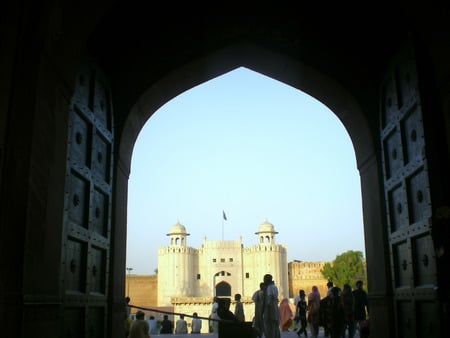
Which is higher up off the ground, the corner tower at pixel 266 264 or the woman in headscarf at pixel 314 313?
the corner tower at pixel 266 264

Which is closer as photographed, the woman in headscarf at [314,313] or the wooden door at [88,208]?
the wooden door at [88,208]

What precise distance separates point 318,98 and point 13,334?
4.81 m

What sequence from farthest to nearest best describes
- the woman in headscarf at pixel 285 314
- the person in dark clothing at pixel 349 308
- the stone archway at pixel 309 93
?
the woman in headscarf at pixel 285 314 → the person in dark clothing at pixel 349 308 → the stone archway at pixel 309 93

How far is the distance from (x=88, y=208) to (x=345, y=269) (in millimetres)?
52108

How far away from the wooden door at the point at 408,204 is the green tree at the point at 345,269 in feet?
164

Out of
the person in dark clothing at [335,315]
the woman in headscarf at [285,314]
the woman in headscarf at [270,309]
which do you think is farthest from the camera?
the woman in headscarf at [285,314]

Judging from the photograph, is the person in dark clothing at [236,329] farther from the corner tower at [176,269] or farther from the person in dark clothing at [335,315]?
the corner tower at [176,269]

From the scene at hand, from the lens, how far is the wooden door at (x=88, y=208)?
4.69 meters

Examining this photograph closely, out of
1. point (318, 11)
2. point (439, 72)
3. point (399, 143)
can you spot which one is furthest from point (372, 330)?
point (318, 11)

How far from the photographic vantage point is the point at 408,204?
5.18m

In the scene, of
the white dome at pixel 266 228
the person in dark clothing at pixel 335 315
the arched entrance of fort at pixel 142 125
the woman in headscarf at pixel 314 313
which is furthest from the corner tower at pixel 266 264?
the arched entrance of fort at pixel 142 125

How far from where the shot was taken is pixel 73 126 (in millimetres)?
4832

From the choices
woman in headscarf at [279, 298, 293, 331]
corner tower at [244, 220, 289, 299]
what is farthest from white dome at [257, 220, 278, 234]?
woman in headscarf at [279, 298, 293, 331]

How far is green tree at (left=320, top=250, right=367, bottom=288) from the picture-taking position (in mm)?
54375
